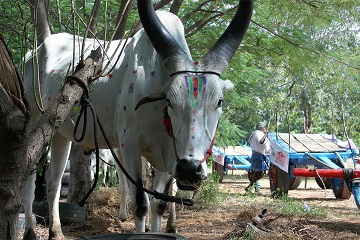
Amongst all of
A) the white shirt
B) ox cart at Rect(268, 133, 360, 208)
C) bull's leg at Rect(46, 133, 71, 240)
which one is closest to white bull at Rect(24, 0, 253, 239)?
bull's leg at Rect(46, 133, 71, 240)

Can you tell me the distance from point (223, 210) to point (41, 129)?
6.80 meters

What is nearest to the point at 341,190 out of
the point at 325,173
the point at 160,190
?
the point at 325,173

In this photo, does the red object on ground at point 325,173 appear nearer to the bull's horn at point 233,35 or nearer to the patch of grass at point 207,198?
the patch of grass at point 207,198

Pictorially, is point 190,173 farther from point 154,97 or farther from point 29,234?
point 29,234

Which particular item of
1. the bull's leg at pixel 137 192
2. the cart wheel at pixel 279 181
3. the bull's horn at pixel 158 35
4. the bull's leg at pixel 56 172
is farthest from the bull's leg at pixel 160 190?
the cart wheel at pixel 279 181

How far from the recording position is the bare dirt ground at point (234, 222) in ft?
18.5

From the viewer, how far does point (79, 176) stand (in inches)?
327

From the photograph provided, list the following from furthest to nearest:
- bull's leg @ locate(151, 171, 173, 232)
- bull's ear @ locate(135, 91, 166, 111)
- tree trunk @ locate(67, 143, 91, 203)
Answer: tree trunk @ locate(67, 143, 91, 203) < bull's leg @ locate(151, 171, 173, 232) < bull's ear @ locate(135, 91, 166, 111)

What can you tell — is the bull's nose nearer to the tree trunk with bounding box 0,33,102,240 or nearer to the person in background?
the tree trunk with bounding box 0,33,102,240

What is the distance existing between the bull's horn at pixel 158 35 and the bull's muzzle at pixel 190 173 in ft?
3.24

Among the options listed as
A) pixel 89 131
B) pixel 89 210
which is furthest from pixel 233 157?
pixel 89 131

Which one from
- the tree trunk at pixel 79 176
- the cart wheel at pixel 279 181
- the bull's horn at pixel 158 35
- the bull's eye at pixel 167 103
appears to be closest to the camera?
the bull's eye at pixel 167 103

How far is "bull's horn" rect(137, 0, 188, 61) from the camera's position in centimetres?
466

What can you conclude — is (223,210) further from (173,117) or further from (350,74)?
(173,117)
